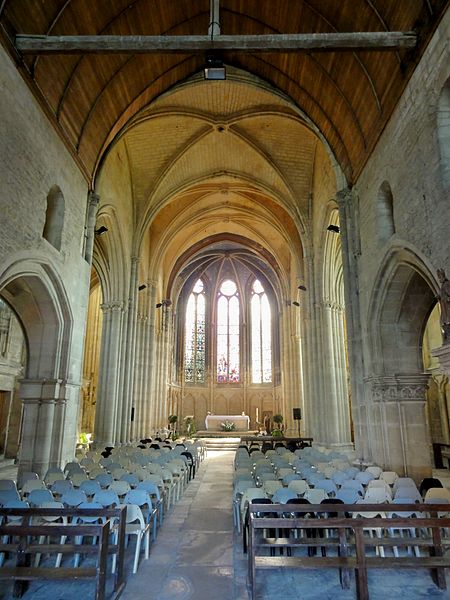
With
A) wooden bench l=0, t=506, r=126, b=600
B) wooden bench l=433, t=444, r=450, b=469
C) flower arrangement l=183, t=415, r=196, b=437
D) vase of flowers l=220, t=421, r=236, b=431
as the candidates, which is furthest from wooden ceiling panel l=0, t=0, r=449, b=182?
flower arrangement l=183, t=415, r=196, b=437

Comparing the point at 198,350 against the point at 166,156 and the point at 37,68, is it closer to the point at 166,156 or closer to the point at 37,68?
the point at 166,156

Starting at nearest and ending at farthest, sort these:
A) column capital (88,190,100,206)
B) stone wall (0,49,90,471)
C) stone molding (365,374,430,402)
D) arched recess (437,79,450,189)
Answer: arched recess (437,79,450,189) < stone wall (0,49,90,471) < stone molding (365,374,430,402) < column capital (88,190,100,206)

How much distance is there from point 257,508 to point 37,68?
30.6ft

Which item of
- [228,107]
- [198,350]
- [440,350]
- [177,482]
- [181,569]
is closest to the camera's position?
[181,569]

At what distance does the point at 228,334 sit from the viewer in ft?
121

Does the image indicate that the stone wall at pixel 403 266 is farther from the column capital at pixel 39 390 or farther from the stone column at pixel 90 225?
the column capital at pixel 39 390

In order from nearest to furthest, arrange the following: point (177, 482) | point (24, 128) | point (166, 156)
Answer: point (24, 128) < point (177, 482) < point (166, 156)

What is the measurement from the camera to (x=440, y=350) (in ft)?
22.9

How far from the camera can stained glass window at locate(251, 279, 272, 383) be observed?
35812 millimetres

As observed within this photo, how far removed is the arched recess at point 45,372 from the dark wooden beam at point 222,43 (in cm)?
463

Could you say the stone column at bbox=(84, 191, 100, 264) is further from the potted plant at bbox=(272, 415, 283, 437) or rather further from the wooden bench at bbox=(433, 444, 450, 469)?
the potted plant at bbox=(272, 415, 283, 437)

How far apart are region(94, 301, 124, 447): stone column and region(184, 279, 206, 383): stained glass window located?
59.2 ft

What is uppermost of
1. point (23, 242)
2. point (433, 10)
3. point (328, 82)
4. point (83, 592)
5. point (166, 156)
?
point (166, 156)

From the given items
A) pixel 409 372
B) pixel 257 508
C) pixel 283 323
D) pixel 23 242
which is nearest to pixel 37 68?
pixel 23 242
